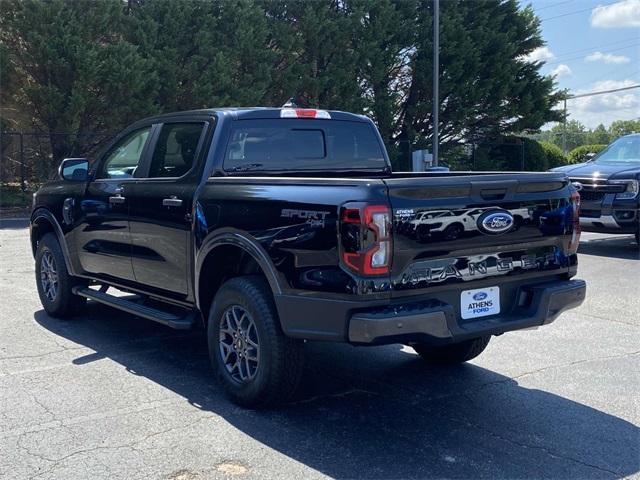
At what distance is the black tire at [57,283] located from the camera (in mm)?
6992

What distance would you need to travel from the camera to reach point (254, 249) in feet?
15.0

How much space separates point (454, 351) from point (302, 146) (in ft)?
6.61

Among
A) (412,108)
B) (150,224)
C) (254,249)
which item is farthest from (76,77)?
(254,249)

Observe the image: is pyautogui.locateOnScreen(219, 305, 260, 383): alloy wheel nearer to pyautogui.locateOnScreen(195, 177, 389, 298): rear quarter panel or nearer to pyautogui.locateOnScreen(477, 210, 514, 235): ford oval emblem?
pyautogui.locateOnScreen(195, 177, 389, 298): rear quarter panel

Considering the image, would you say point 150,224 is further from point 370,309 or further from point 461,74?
point 461,74

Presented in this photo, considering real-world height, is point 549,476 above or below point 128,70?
below

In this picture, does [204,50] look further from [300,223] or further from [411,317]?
A: [411,317]

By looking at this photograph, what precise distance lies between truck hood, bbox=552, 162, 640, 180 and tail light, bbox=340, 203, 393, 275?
8.78 metres

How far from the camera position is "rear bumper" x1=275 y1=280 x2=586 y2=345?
3994 millimetres

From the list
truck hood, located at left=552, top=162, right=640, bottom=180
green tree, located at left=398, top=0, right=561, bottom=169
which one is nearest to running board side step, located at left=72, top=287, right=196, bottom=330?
truck hood, located at left=552, top=162, right=640, bottom=180

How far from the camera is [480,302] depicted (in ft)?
14.5

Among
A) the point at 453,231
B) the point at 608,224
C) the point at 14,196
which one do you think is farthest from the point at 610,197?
the point at 14,196

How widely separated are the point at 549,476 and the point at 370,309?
1275mm

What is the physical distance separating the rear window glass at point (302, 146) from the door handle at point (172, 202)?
43 cm
